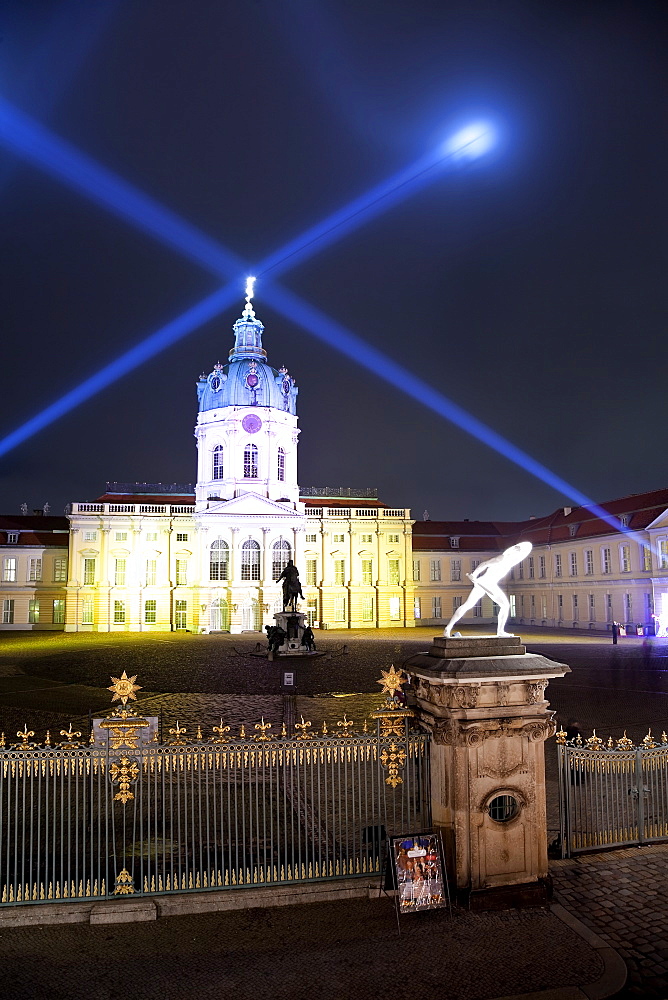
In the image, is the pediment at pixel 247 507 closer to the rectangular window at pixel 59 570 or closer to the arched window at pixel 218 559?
the arched window at pixel 218 559

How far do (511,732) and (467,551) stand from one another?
58.2 m

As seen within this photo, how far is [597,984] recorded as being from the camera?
6.01 metres

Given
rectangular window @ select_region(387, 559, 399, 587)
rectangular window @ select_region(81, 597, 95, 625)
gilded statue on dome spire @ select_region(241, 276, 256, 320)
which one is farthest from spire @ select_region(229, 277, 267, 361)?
rectangular window @ select_region(81, 597, 95, 625)

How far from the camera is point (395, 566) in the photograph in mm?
58906

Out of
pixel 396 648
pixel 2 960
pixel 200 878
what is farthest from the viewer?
pixel 396 648

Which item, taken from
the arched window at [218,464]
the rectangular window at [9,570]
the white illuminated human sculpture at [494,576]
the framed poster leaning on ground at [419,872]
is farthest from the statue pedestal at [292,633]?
the rectangular window at [9,570]

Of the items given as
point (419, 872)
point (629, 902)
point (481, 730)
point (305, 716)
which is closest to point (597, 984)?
point (629, 902)

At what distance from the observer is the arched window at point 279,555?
2135 inches

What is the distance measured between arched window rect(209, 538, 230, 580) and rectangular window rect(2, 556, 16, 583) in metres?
16.3

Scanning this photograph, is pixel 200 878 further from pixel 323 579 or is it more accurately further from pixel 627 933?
pixel 323 579

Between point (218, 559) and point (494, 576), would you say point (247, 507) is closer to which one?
point (218, 559)

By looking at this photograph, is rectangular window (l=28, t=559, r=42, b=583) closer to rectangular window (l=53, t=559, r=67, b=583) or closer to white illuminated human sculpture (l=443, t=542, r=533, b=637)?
rectangular window (l=53, t=559, r=67, b=583)

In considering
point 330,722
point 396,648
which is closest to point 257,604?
point 396,648

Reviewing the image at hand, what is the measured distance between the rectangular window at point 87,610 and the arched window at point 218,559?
9860mm
